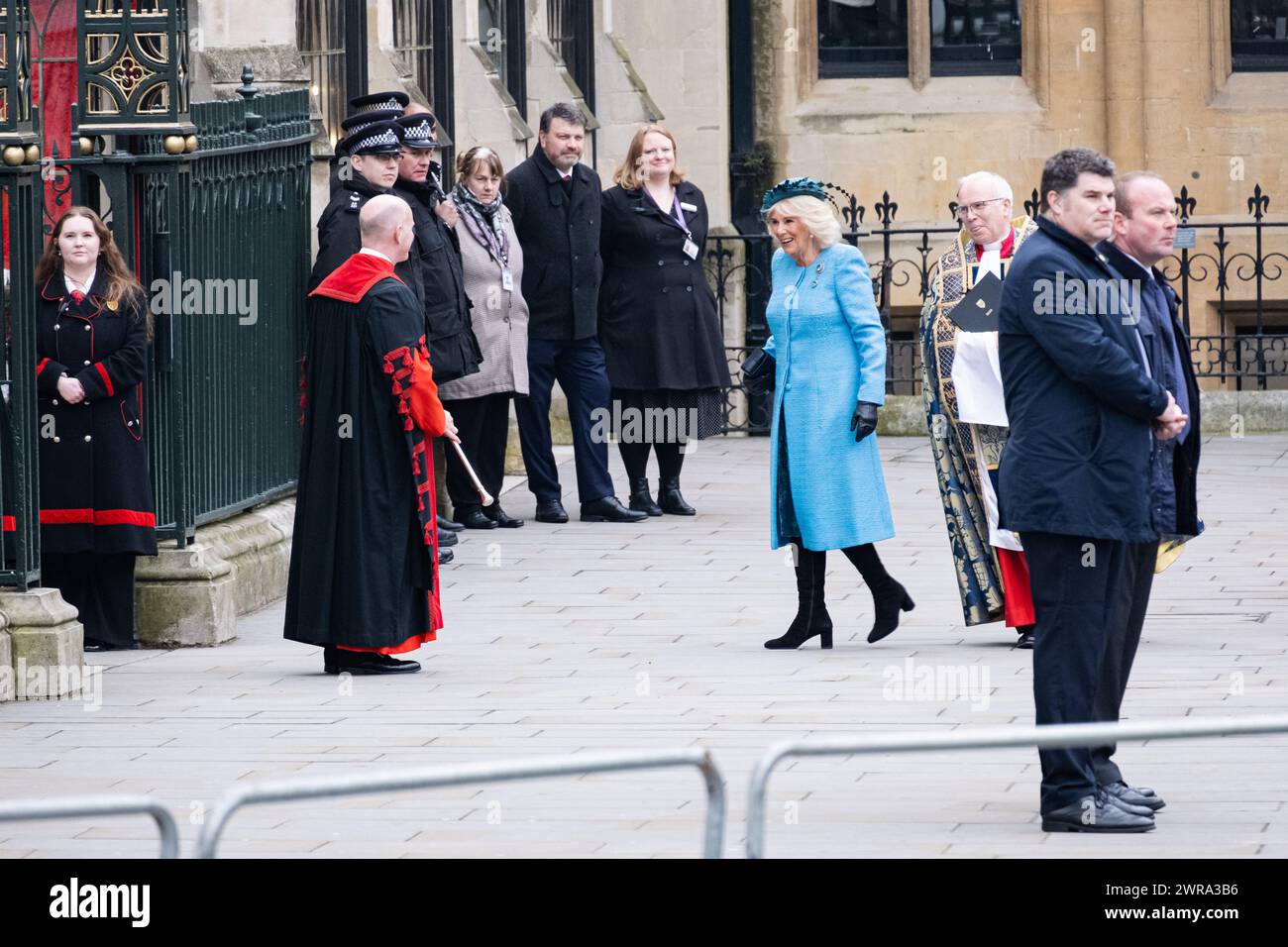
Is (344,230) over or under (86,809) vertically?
over

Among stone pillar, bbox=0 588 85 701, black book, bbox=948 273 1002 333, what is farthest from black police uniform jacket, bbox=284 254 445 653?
black book, bbox=948 273 1002 333

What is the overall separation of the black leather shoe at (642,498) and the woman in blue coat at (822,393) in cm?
394

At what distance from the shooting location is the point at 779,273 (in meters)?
10.0

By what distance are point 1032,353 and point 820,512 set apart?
3058 mm

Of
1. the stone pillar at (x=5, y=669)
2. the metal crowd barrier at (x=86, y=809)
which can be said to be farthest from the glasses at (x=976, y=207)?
the metal crowd barrier at (x=86, y=809)

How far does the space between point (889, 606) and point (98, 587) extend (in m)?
3.05

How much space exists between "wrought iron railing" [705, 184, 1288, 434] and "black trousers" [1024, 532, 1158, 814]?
35.7 feet

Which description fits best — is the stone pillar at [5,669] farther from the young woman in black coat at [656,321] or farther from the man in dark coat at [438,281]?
the young woman in black coat at [656,321]

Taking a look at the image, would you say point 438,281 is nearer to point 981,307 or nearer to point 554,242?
point 554,242

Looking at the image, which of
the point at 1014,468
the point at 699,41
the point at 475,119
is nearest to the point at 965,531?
the point at 1014,468

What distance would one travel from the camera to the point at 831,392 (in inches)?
389

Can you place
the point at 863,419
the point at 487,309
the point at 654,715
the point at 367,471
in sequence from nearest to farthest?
1. the point at 654,715
2. the point at 367,471
3. the point at 863,419
4. the point at 487,309

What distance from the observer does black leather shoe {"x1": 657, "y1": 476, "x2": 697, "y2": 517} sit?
1399cm

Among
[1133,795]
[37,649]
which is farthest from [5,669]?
[1133,795]
